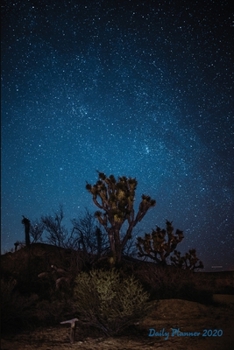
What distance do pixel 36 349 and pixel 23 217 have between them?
1358cm

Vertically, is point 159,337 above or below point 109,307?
below

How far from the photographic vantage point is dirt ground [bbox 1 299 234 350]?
669cm

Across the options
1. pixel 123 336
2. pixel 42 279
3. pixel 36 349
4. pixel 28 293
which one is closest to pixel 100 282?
pixel 123 336

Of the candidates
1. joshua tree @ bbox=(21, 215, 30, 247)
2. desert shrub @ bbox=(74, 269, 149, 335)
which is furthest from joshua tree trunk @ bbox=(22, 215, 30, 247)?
desert shrub @ bbox=(74, 269, 149, 335)

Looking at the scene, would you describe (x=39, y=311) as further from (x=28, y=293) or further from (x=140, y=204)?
(x=140, y=204)

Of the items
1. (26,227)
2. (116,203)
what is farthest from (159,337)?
(26,227)

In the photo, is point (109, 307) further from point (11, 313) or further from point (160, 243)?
point (160, 243)

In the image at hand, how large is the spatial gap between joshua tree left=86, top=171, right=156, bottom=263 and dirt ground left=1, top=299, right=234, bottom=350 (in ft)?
21.6

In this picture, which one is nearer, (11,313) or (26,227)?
(11,313)

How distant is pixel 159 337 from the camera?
289 inches

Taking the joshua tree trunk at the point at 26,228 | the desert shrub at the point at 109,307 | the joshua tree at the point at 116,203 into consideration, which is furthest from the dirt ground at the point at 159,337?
the joshua tree trunk at the point at 26,228

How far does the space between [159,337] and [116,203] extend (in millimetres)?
8632

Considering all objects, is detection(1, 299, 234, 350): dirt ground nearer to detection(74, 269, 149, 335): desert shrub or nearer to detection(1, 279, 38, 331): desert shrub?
detection(74, 269, 149, 335): desert shrub

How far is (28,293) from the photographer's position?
38.8 feet
